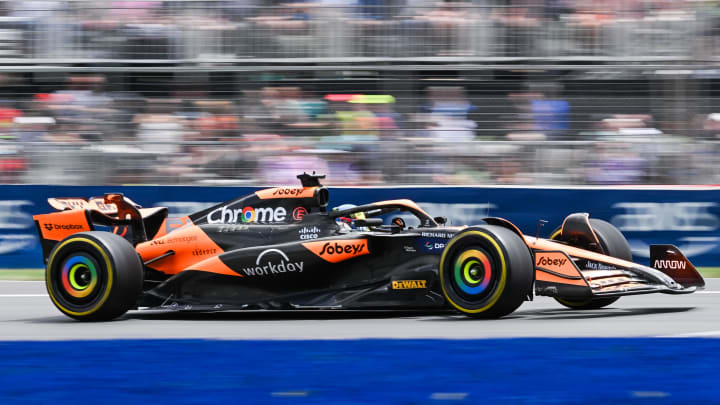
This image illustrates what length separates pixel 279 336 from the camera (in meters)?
6.61

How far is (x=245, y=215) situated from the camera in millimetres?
8305

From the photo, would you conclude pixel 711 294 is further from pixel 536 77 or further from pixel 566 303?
pixel 536 77

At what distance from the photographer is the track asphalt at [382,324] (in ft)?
21.4

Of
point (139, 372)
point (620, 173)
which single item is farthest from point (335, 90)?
point (139, 372)

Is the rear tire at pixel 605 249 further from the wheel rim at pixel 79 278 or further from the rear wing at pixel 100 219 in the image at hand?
the wheel rim at pixel 79 278

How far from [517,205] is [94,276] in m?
5.93

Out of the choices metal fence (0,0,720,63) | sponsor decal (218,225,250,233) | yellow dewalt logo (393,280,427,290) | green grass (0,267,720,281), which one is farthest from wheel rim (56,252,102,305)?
metal fence (0,0,720,63)

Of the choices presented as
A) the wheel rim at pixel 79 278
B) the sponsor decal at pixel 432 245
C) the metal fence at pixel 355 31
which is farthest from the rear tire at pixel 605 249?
the metal fence at pixel 355 31

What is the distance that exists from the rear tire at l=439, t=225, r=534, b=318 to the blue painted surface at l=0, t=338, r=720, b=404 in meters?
1.06

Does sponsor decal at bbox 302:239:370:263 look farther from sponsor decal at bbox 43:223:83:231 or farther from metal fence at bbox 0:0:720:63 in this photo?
metal fence at bbox 0:0:720:63

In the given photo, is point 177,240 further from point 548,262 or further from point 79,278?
point 548,262

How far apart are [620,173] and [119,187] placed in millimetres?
6207

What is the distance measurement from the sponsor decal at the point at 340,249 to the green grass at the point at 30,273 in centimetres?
551

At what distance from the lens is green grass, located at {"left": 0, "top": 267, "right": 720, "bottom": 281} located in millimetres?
11534
